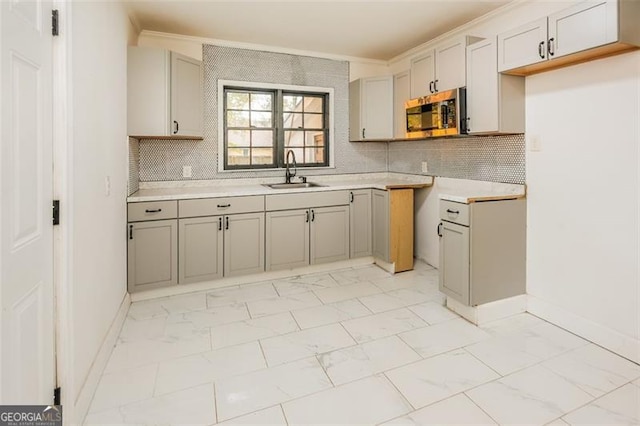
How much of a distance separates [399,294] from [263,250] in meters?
1.41

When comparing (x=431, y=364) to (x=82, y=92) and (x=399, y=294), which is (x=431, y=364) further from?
(x=82, y=92)

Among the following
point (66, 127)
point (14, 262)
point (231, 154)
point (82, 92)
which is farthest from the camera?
point (231, 154)

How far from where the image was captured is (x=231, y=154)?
4.09m

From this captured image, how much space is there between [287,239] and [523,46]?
103 inches

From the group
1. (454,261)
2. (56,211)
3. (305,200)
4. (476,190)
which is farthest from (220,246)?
(476,190)

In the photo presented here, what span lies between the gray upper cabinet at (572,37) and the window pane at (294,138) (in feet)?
7.81

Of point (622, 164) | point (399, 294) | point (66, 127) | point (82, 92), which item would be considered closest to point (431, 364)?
point (399, 294)

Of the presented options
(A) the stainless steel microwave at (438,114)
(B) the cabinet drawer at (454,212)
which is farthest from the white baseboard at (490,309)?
(A) the stainless steel microwave at (438,114)

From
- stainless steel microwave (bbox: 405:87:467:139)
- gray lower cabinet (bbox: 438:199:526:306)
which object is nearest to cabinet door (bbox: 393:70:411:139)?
stainless steel microwave (bbox: 405:87:467:139)

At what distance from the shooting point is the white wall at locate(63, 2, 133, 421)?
5.42ft

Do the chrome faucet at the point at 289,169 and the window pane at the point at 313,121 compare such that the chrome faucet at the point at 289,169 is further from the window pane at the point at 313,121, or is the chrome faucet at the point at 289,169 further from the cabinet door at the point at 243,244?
the cabinet door at the point at 243,244

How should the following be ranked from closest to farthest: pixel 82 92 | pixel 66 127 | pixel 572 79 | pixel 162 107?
pixel 66 127 < pixel 82 92 < pixel 572 79 < pixel 162 107

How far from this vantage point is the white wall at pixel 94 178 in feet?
5.42

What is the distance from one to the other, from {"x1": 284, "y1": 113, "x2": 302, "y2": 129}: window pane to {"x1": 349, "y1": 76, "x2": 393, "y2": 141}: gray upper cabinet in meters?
0.73
